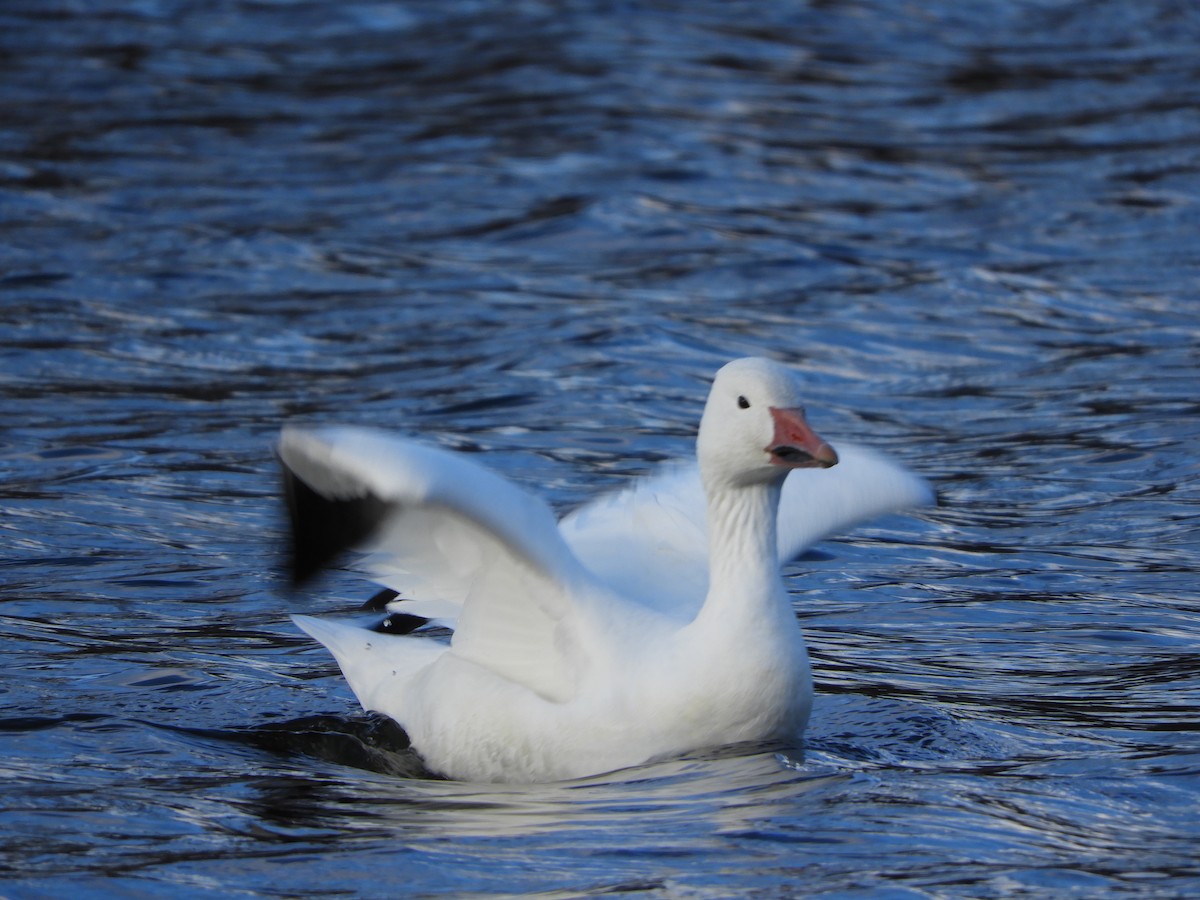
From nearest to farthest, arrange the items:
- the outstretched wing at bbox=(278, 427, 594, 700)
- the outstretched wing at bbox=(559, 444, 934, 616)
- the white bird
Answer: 1. the outstretched wing at bbox=(278, 427, 594, 700)
2. the white bird
3. the outstretched wing at bbox=(559, 444, 934, 616)

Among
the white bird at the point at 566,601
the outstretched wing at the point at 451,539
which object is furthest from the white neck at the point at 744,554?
the outstretched wing at the point at 451,539

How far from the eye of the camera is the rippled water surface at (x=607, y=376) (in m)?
5.17

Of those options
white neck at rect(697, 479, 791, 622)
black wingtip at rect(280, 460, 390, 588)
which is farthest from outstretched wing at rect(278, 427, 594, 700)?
white neck at rect(697, 479, 791, 622)

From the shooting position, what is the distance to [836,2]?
22.1m

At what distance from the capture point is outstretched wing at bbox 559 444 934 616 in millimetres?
6254

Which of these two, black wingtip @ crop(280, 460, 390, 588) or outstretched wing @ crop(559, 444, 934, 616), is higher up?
black wingtip @ crop(280, 460, 390, 588)

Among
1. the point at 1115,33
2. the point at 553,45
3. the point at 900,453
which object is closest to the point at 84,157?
the point at 553,45

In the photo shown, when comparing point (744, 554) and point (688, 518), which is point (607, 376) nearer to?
point (688, 518)

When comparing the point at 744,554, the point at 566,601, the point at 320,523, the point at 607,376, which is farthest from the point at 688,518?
the point at 607,376

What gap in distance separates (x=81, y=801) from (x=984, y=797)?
95.4 inches

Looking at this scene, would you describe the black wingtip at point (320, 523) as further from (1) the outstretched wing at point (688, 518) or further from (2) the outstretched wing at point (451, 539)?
(1) the outstretched wing at point (688, 518)

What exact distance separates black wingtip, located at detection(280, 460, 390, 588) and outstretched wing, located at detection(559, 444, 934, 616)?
1016 millimetres

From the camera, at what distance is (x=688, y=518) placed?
6527mm

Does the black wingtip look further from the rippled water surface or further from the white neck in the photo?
the white neck
